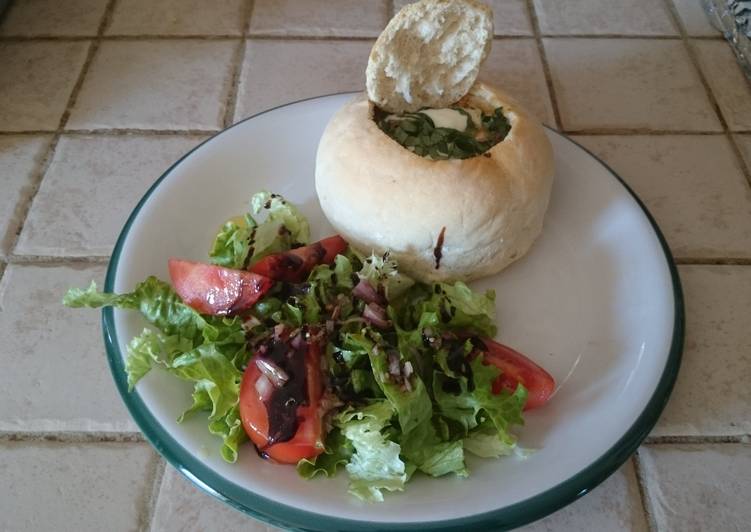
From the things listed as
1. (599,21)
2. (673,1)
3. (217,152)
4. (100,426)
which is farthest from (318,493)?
(673,1)

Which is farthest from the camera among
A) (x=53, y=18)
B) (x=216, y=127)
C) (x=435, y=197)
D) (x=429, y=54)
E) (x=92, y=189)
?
(x=53, y=18)

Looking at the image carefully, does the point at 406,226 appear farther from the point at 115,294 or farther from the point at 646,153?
the point at 646,153

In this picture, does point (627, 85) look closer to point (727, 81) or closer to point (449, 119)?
point (727, 81)

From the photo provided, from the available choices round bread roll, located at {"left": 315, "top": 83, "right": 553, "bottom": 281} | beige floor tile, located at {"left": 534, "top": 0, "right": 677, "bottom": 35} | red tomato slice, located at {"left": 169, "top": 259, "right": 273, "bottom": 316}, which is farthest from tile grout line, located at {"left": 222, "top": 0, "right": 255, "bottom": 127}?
beige floor tile, located at {"left": 534, "top": 0, "right": 677, "bottom": 35}

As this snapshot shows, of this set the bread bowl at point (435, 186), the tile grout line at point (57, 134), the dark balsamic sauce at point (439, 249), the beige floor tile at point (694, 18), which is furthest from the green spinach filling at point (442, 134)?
the beige floor tile at point (694, 18)

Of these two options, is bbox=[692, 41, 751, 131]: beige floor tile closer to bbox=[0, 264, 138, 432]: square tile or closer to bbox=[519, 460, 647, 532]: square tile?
bbox=[519, 460, 647, 532]: square tile

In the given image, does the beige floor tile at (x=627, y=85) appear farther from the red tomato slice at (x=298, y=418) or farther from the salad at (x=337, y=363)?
the red tomato slice at (x=298, y=418)

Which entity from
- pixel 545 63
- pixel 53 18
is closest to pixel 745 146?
pixel 545 63

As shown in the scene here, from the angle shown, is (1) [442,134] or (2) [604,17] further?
(2) [604,17]
